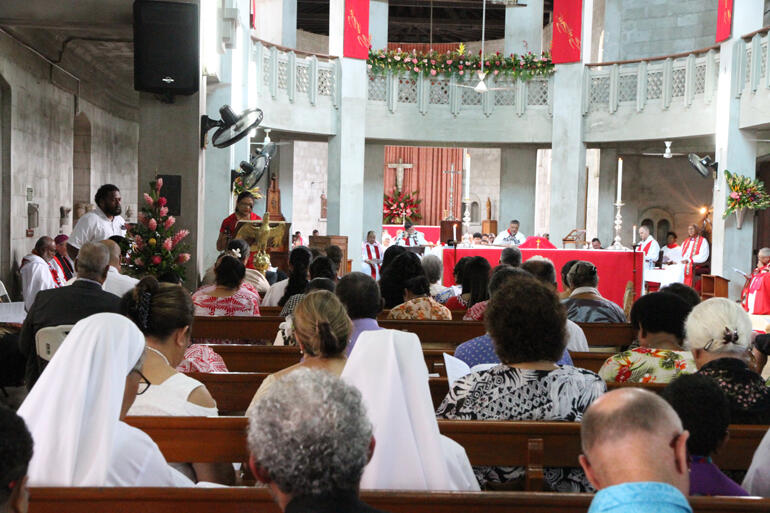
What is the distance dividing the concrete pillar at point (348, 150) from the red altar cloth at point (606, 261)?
3114 millimetres

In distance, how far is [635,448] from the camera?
1.61 metres

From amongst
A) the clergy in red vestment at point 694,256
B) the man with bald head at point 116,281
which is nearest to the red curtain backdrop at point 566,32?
the clergy in red vestment at point 694,256

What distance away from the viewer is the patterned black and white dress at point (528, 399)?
294 cm

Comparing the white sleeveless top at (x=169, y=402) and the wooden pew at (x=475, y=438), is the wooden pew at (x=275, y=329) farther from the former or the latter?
the wooden pew at (x=475, y=438)

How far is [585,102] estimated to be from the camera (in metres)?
17.1

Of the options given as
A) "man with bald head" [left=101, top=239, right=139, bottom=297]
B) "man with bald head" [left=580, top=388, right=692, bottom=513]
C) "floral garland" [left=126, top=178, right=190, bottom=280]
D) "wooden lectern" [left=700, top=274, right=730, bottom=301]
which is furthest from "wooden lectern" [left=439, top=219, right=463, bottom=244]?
"man with bald head" [left=580, top=388, right=692, bottom=513]

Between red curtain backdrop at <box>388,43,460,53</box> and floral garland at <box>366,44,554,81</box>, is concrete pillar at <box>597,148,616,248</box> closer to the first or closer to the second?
floral garland at <box>366,44,554,81</box>

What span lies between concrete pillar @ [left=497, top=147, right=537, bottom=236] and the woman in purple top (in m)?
16.0

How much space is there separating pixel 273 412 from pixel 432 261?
5.94 metres

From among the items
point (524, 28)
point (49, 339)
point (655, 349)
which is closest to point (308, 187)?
point (524, 28)

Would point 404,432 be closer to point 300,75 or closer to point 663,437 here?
point 663,437

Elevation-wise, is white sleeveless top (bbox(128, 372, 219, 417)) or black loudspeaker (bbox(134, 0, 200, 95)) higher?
black loudspeaker (bbox(134, 0, 200, 95))

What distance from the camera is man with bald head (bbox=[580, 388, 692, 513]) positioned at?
1589mm

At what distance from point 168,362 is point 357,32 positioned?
556 inches
